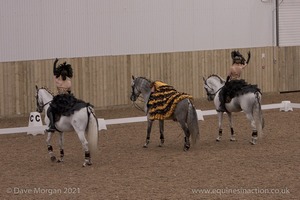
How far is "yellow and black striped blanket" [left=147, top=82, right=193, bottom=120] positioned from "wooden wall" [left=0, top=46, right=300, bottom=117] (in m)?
6.92

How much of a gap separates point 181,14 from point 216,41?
1685 millimetres

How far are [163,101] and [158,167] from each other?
6.73 ft

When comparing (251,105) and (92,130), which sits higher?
(251,105)

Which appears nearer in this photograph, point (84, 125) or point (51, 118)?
point (84, 125)

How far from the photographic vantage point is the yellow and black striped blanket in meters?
14.9

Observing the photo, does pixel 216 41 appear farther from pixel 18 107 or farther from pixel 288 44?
pixel 18 107

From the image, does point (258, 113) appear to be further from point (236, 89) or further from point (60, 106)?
point (60, 106)

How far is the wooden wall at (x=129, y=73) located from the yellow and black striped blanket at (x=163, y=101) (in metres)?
6.92

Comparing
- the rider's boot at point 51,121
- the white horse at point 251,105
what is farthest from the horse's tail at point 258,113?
the rider's boot at point 51,121

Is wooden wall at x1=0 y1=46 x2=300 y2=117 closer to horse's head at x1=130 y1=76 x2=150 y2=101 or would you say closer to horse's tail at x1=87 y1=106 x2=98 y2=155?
horse's head at x1=130 y1=76 x2=150 y2=101

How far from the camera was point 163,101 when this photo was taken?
593 inches

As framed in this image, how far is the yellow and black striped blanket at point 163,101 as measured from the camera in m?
14.9

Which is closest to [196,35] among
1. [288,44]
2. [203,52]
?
[203,52]

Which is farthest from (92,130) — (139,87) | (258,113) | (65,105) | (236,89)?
(258,113)
